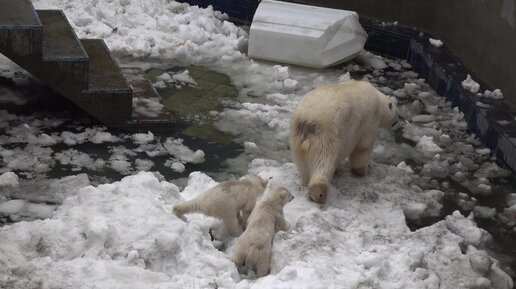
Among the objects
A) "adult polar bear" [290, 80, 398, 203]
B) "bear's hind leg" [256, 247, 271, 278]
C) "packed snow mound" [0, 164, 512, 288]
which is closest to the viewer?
"packed snow mound" [0, 164, 512, 288]

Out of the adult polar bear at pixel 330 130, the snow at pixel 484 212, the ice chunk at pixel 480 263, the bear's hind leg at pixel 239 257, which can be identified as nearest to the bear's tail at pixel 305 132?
the adult polar bear at pixel 330 130

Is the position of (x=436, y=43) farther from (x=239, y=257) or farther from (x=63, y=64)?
(x=239, y=257)

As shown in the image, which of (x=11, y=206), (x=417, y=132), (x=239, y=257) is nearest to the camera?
(x=239, y=257)

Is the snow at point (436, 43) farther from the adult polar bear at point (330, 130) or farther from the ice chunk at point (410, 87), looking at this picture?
the adult polar bear at point (330, 130)

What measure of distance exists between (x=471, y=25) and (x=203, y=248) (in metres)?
5.45

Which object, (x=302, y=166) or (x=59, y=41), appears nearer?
(x=302, y=166)

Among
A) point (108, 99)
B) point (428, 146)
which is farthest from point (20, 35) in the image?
point (428, 146)

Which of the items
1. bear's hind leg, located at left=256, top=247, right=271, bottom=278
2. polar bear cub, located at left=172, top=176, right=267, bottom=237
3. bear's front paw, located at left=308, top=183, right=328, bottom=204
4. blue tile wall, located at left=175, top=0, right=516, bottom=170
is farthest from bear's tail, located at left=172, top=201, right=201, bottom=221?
blue tile wall, located at left=175, top=0, right=516, bottom=170

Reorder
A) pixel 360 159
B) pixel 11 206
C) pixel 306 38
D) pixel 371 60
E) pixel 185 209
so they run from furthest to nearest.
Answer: pixel 371 60, pixel 306 38, pixel 360 159, pixel 11 206, pixel 185 209

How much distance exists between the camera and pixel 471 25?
8.99m

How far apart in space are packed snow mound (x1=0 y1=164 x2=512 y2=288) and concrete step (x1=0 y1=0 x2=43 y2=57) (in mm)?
1735

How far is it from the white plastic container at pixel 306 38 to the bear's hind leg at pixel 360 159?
2884 millimetres

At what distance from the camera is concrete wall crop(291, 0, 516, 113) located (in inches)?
318

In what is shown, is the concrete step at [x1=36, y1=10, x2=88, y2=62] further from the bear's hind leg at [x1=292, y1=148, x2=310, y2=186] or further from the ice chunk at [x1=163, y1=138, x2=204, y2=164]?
the bear's hind leg at [x1=292, y1=148, x2=310, y2=186]
